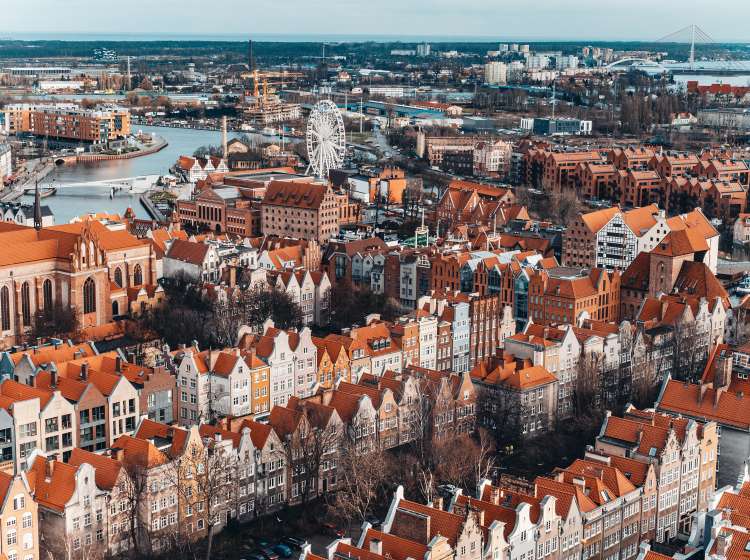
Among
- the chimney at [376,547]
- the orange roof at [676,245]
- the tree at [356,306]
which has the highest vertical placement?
the orange roof at [676,245]

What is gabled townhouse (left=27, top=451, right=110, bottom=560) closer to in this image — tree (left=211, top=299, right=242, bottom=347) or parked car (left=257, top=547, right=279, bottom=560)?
parked car (left=257, top=547, right=279, bottom=560)

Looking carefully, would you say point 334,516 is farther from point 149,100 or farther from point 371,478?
point 149,100

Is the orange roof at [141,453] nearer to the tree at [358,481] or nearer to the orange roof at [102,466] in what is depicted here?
the orange roof at [102,466]

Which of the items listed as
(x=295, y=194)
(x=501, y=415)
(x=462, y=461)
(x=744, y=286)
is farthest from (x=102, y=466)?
(x=295, y=194)

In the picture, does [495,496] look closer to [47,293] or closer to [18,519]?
[18,519]

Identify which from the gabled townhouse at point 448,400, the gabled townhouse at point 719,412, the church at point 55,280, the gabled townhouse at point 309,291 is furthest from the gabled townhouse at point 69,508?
the gabled townhouse at point 309,291

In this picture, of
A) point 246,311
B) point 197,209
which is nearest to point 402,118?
point 197,209
